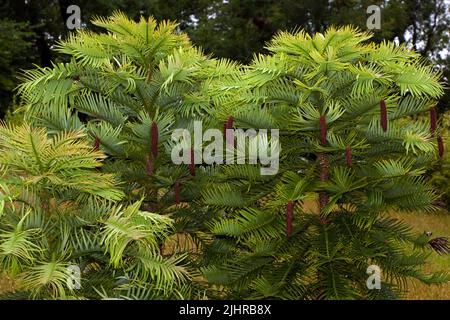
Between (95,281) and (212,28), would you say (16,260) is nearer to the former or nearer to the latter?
(95,281)

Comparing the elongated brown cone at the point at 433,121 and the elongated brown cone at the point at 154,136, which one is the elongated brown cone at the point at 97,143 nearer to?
the elongated brown cone at the point at 154,136

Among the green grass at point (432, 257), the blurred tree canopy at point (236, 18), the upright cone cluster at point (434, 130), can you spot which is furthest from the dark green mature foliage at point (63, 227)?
the blurred tree canopy at point (236, 18)

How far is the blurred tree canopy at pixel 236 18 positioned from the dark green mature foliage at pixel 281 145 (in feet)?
61.7

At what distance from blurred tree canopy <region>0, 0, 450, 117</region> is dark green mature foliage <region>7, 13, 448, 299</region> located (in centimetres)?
1882

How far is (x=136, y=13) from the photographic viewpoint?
23547mm

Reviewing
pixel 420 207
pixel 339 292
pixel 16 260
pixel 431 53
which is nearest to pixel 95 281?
pixel 16 260

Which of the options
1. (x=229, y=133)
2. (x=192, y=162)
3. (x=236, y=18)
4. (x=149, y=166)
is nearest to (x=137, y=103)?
(x=149, y=166)

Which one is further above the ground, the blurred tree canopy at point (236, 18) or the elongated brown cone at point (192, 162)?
the blurred tree canopy at point (236, 18)

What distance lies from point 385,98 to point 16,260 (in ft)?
7.21

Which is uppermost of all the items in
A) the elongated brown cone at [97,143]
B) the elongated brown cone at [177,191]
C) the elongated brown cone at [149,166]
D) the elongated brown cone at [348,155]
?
the elongated brown cone at [97,143]

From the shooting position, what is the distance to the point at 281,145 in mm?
3387

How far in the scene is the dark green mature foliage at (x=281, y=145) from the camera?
326cm

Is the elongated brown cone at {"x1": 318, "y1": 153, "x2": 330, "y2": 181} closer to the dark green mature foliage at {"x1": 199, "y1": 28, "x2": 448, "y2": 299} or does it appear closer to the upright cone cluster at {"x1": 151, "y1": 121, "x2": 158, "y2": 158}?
the dark green mature foliage at {"x1": 199, "y1": 28, "x2": 448, "y2": 299}

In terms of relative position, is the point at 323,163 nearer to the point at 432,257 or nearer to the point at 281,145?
the point at 281,145
